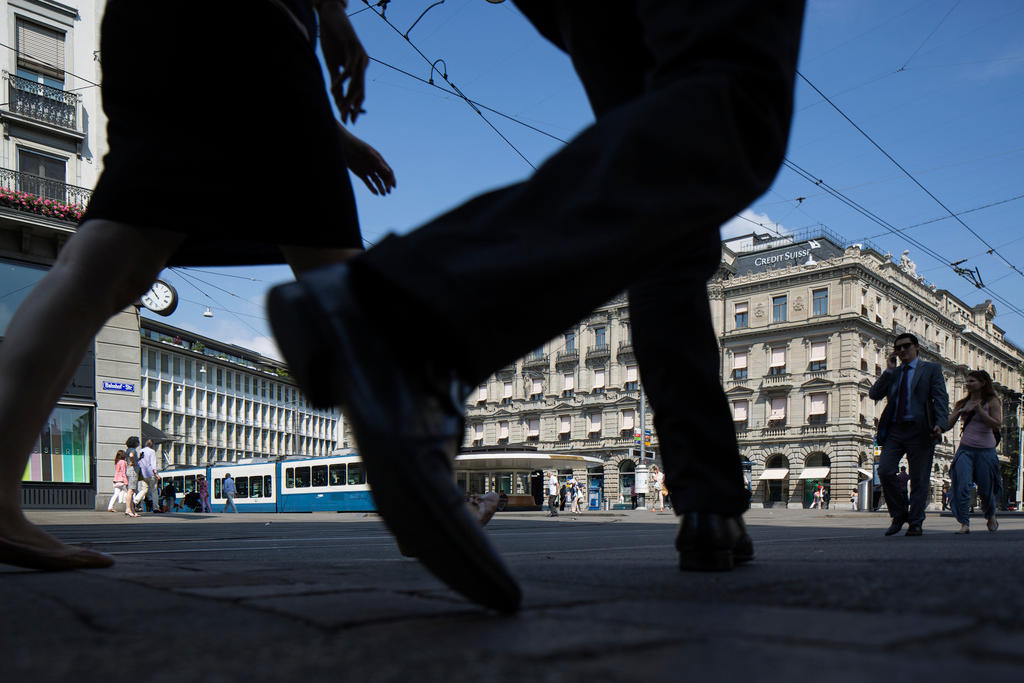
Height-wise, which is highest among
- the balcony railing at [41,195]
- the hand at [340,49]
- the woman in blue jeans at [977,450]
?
the balcony railing at [41,195]

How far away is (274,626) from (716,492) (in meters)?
1.00

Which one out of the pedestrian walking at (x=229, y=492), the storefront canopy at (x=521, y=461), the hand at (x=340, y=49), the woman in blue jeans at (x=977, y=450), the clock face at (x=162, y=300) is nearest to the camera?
the hand at (x=340, y=49)

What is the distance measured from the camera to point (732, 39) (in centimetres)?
111

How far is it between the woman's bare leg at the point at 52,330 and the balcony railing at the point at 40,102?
17478 mm

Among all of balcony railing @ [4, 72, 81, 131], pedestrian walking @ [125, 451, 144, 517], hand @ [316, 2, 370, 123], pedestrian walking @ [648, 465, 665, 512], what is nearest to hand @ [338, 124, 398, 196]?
hand @ [316, 2, 370, 123]

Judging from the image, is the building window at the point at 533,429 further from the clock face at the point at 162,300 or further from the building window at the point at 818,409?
the clock face at the point at 162,300

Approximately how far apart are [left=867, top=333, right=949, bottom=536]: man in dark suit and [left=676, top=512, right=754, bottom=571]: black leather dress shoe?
5.29 metres

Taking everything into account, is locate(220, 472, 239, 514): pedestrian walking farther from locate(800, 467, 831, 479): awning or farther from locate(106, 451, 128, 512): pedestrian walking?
locate(800, 467, 831, 479): awning

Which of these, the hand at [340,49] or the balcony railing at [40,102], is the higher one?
the balcony railing at [40,102]

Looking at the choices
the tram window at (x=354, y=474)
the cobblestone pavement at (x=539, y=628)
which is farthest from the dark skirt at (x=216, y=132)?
the tram window at (x=354, y=474)

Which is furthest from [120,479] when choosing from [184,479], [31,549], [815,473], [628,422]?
[628,422]

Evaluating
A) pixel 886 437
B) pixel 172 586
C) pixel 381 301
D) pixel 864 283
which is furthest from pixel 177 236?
pixel 864 283

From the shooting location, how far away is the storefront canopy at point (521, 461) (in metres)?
34.1

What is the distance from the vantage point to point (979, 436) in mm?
7387
